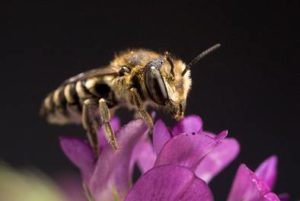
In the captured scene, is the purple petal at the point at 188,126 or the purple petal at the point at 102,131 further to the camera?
the purple petal at the point at 102,131

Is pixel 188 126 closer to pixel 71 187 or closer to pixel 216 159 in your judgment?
pixel 216 159

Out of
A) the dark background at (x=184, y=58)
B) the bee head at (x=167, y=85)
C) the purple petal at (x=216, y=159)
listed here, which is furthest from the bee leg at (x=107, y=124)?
the dark background at (x=184, y=58)

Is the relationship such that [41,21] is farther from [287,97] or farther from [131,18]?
[287,97]

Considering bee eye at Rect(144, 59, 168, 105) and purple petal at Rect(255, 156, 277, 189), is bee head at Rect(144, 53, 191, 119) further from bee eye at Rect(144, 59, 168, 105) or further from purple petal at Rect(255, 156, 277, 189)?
purple petal at Rect(255, 156, 277, 189)

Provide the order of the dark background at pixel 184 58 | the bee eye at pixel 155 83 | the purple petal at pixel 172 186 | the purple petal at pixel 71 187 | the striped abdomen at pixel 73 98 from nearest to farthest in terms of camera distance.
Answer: the purple petal at pixel 172 186
the bee eye at pixel 155 83
the striped abdomen at pixel 73 98
the purple petal at pixel 71 187
the dark background at pixel 184 58

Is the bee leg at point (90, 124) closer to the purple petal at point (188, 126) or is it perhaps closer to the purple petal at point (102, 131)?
the purple petal at point (102, 131)

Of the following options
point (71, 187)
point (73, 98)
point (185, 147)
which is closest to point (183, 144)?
point (185, 147)

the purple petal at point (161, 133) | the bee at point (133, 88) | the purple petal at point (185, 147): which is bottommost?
the purple petal at point (185, 147)
